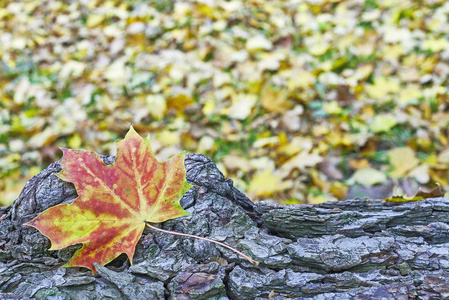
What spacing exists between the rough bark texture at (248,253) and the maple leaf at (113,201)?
0.05 metres

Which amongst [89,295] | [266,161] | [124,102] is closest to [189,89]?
[124,102]

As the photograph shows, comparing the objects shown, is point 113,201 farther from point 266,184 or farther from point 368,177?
point 368,177

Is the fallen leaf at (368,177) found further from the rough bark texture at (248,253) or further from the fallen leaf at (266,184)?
the rough bark texture at (248,253)

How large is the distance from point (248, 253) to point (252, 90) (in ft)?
5.30

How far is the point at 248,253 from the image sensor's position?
2.75ft

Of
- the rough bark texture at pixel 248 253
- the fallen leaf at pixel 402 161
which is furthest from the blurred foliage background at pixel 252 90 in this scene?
the rough bark texture at pixel 248 253

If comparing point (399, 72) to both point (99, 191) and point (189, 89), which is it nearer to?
point (189, 89)

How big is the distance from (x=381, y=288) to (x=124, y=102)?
6.64ft

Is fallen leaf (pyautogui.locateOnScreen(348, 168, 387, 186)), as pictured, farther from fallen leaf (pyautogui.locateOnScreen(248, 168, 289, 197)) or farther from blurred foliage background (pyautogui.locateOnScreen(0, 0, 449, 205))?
fallen leaf (pyautogui.locateOnScreen(248, 168, 289, 197))

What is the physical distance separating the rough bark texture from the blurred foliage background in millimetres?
764

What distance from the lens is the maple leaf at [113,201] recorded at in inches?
31.3

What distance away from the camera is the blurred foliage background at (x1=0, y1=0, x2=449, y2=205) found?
1.83 metres

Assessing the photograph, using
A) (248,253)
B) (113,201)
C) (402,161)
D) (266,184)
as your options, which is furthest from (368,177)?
(113,201)

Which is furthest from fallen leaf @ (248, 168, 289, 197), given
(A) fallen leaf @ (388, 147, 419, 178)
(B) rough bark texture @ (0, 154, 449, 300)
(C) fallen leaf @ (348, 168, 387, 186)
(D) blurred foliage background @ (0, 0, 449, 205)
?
(B) rough bark texture @ (0, 154, 449, 300)
